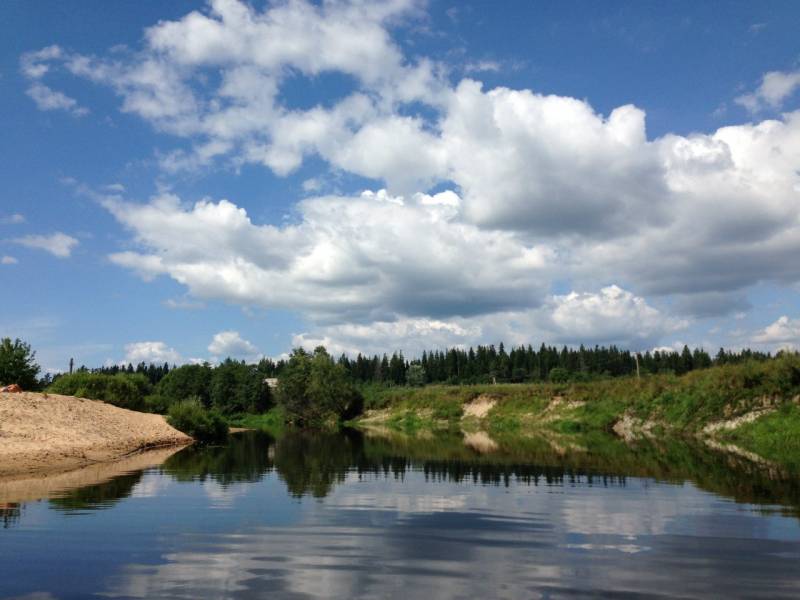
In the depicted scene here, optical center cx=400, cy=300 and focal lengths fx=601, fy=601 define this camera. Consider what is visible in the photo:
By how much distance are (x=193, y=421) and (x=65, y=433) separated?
1943cm

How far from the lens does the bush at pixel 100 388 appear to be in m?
55.5

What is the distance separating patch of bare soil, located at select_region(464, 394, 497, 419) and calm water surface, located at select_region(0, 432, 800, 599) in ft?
206

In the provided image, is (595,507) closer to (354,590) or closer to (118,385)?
(354,590)

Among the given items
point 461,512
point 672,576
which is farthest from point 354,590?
point 461,512

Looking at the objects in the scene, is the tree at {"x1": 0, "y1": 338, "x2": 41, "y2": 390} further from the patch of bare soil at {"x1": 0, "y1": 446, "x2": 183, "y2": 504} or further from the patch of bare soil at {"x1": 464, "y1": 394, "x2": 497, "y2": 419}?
the patch of bare soil at {"x1": 464, "y1": 394, "x2": 497, "y2": 419}

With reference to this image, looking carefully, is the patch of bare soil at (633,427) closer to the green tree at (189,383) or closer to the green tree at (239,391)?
the green tree at (239,391)

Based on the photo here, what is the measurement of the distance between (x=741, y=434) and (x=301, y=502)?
121 feet

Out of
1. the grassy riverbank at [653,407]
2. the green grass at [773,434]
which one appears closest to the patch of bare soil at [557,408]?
the grassy riverbank at [653,407]

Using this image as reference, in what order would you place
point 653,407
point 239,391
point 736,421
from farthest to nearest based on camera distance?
point 239,391
point 653,407
point 736,421

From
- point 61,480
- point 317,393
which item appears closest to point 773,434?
point 61,480

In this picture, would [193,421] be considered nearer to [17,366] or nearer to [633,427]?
[17,366]

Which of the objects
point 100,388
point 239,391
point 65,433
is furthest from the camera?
point 239,391

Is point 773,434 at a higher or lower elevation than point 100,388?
lower

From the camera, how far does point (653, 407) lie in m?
57.1
